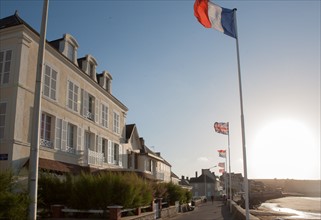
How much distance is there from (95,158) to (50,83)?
25.1ft

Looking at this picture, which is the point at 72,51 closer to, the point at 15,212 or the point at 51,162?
the point at 51,162

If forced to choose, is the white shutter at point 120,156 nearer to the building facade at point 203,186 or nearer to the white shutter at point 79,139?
the white shutter at point 79,139

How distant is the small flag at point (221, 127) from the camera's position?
30.4 metres

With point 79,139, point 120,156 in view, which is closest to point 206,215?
point 120,156

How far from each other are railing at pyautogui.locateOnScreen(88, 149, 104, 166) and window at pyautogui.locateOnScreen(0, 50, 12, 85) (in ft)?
29.7

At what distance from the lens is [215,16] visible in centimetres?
1389

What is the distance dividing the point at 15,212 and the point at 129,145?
27.7 meters

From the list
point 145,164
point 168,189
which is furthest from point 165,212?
point 145,164

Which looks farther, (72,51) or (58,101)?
(72,51)

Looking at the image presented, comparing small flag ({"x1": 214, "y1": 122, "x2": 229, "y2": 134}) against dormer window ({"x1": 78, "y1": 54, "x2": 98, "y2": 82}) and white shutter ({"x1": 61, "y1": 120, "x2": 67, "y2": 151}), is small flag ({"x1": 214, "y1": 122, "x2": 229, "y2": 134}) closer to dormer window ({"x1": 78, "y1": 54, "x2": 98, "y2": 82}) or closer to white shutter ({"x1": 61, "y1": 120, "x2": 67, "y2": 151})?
dormer window ({"x1": 78, "y1": 54, "x2": 98, "y2": 82})

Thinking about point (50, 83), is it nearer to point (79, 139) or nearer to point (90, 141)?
point (79, 139)

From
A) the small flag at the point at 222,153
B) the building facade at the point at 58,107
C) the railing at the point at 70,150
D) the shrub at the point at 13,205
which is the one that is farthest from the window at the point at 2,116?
the small flag at the point at 222,153

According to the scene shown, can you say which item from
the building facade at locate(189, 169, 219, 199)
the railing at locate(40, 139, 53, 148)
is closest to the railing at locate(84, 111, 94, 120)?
the railing at locate(40, 139, 53, 148)

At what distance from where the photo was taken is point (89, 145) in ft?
90.3
